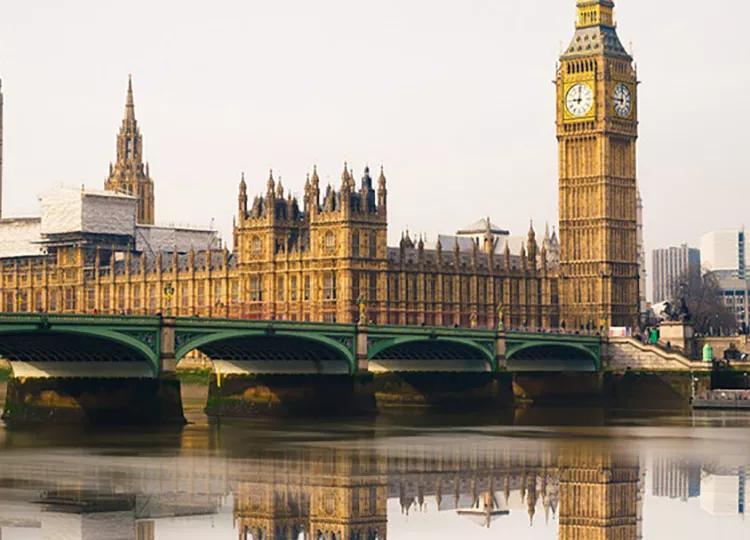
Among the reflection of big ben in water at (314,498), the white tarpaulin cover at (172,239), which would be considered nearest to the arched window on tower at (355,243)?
the white tarpaulin cover at (172,239)

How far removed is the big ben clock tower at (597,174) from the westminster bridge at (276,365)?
25064 mm

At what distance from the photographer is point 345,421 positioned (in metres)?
91.1

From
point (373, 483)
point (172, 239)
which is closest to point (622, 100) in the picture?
point (172, 239)

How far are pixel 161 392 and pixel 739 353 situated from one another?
5962 centimetres

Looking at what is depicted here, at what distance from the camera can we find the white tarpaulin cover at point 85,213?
16512cm

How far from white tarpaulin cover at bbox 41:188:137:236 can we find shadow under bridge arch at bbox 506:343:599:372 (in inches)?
2311

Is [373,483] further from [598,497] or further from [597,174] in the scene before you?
[597,174]

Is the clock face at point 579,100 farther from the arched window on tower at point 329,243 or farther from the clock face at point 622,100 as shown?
the arched window on tower at point 329,243

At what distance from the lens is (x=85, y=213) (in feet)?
542

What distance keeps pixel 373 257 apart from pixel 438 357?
1061 inches

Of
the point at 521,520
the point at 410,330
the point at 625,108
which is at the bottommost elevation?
the point at 521,520

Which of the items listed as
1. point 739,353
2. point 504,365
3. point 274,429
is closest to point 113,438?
point 274,429

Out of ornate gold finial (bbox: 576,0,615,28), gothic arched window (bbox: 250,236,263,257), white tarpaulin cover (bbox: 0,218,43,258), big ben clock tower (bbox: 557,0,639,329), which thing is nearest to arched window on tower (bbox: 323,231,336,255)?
gothic arched window (bbox: 250,236,263,257)

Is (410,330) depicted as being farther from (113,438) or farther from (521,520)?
(521,520)
